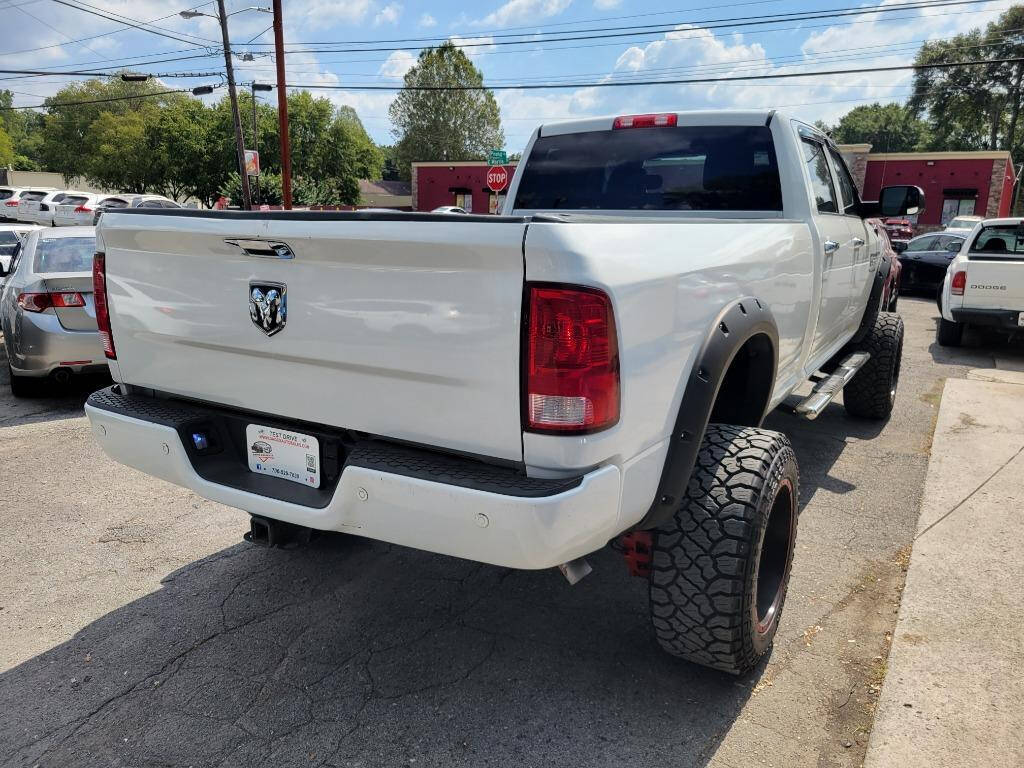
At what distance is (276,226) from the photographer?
235 centimetres

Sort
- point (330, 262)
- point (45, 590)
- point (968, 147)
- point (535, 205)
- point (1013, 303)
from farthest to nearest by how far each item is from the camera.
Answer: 1. point (968, 147)
2. point (1013, 303)
3. point (535, 205)
4. point (45, 590)
5. point (330, 262)

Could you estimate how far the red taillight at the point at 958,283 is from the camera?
30.4 ft

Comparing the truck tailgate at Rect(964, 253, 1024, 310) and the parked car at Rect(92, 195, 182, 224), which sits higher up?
the parked car at Rect(92, 195, 182, 224)

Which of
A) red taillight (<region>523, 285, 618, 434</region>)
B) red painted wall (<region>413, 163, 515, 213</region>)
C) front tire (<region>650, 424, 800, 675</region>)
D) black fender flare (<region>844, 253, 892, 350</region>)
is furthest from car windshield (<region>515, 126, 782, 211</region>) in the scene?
red painted wall (<region>413, 163, 515, 213</region>)

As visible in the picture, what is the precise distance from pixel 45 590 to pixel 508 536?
261 cm

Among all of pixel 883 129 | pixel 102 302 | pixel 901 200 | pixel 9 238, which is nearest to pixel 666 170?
pixel 901 200

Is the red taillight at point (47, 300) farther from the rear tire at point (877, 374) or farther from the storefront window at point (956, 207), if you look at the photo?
the storefront window at point (956, 207)

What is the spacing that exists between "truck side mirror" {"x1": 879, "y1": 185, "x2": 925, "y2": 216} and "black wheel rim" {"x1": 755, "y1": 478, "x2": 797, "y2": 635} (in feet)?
8.97

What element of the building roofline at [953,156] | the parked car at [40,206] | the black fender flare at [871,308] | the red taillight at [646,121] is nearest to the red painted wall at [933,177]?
the building roofline at [953,156]

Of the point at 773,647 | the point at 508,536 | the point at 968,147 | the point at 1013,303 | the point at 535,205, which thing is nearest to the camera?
the point at 508,536

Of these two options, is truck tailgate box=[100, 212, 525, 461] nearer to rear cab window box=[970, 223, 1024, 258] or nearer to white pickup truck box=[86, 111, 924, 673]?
white pickup truck box=[86, 111, 924, 673]

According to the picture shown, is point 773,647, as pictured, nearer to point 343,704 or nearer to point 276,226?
point 343,704

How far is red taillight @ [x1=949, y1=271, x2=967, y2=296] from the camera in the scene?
927cm

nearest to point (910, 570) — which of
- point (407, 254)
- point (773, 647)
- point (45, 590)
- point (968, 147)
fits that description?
point (773, 647)
